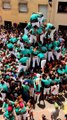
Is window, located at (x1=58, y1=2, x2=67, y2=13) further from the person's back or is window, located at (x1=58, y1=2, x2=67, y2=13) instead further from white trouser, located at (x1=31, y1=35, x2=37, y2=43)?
the person's back

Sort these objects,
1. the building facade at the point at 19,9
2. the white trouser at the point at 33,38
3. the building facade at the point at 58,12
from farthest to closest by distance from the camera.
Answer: the building facade at the point at 19,9 < the building facade at the point at 58,12 < the white trouser at the point at 33,38

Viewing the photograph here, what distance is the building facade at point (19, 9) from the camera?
2452cm

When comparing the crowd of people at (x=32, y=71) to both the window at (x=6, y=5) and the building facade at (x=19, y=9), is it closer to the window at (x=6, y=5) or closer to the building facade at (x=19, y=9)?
the building facade at (x=19, y=9)

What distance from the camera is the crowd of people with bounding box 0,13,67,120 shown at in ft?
41.3

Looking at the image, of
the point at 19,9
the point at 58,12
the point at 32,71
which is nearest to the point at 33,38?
the point at 32,71

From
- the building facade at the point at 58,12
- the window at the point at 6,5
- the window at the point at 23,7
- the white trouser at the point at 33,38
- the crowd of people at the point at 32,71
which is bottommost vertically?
the crowd of people at the point at 32,71

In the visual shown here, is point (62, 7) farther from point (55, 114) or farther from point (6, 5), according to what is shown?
point (55, 114)

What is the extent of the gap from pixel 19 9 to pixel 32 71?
10417 millimetres

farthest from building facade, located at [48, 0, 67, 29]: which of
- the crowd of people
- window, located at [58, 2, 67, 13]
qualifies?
the crowd of people

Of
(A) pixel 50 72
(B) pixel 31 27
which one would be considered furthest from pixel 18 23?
(A) pixel 50 72

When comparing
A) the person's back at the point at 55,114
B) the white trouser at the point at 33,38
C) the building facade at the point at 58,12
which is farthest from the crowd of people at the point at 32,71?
the building facade at the point at 58,12

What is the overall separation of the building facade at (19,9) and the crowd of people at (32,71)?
6329 millimetres

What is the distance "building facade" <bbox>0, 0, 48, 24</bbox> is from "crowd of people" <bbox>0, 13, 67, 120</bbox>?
633 centimetres

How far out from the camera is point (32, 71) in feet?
53.8
